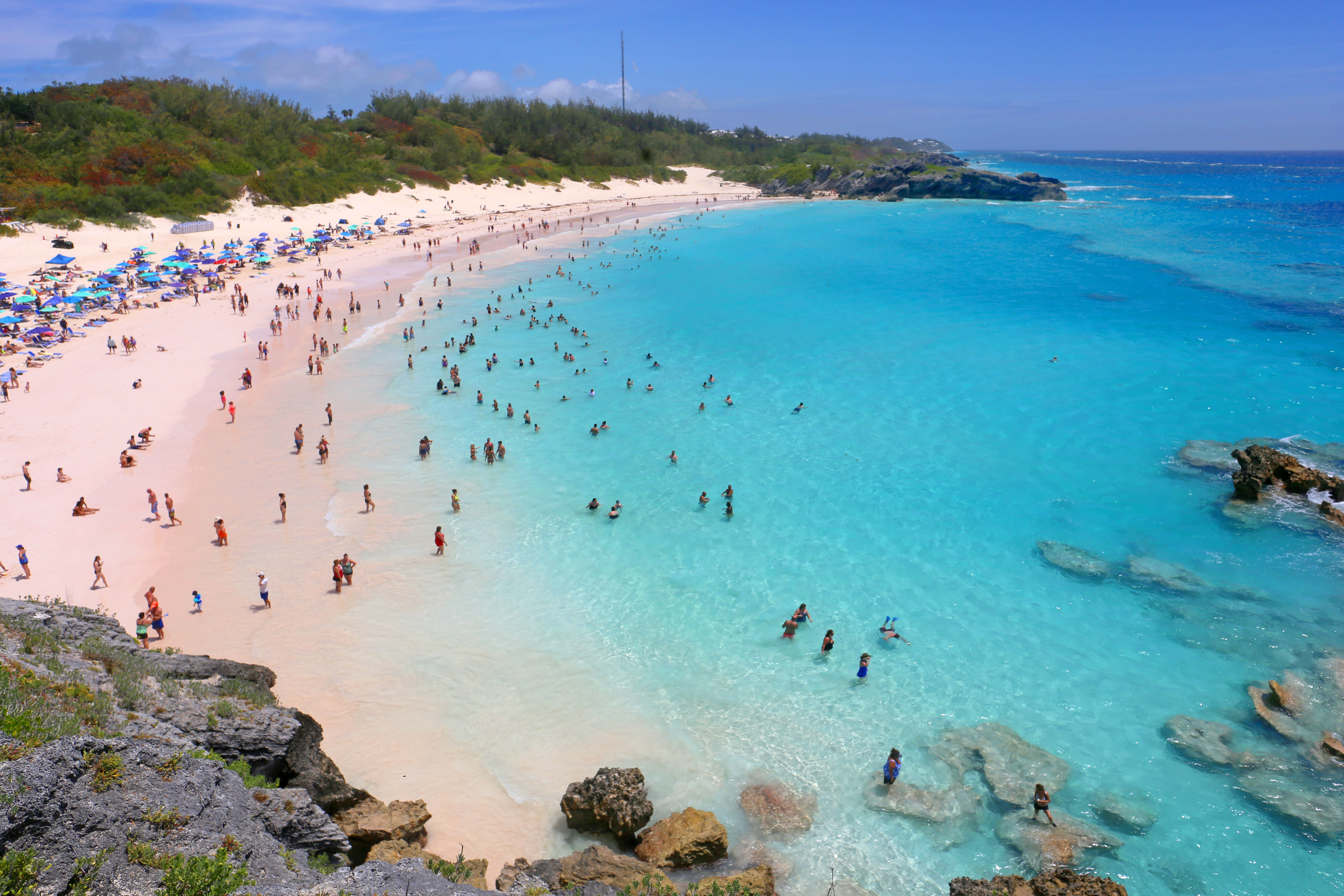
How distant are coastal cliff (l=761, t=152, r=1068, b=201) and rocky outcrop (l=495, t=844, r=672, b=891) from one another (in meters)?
130

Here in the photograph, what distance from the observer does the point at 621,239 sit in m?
75.4

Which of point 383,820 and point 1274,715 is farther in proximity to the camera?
point 1274,715

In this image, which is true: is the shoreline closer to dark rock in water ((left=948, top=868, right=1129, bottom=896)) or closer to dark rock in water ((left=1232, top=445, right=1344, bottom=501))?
dark rock in water ((left=948, top=868, right=1129, bottom=896))

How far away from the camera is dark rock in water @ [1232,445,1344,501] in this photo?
887 inches

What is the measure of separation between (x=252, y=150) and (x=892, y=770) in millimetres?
84661

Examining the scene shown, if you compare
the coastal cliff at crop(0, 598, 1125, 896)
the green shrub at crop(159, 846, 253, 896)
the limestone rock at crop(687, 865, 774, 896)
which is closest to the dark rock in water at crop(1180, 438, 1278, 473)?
the coastal cliff at crop(0, 598, 1125, 896)

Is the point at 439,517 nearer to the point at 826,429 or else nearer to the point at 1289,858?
the point at 826,429

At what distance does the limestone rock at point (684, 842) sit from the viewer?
10.8 meters

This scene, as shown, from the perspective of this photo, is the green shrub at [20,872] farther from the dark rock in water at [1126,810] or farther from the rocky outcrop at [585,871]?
the dark rock in water at [1126,810]

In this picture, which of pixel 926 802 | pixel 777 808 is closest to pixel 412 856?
pixel 777 808

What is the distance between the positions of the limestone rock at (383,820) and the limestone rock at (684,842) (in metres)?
3.43

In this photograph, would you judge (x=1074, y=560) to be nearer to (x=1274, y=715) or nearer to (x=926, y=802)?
(x=1274, y=715)

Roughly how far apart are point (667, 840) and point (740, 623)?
269 inches

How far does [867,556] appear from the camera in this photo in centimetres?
2041
